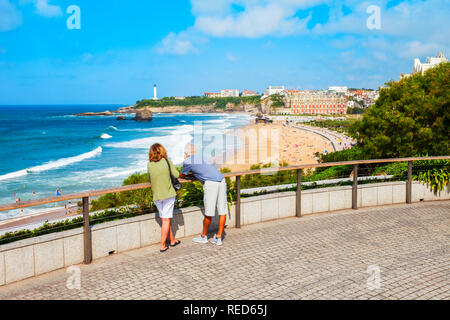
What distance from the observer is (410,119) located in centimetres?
1545

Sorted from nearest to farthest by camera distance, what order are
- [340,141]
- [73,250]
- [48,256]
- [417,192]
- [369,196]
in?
[48,256] < [73,250] < [369,196] < [417,192] < [340,141]

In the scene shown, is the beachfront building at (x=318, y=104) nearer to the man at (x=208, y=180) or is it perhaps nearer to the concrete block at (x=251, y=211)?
the concrete block at (x=251, y=211)

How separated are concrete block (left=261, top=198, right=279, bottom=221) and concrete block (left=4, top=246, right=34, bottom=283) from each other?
4.17 m

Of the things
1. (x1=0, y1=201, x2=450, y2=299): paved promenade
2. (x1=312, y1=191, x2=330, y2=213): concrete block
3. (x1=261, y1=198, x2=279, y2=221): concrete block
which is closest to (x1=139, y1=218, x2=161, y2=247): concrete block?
(x1=0, y1=201, x2=450, y2=299): paved promenade

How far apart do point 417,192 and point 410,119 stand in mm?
7225

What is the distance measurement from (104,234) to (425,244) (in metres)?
5.11

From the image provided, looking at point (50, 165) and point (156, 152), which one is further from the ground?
point (156, 152)

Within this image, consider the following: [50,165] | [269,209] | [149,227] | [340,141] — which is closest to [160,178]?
[149,227]

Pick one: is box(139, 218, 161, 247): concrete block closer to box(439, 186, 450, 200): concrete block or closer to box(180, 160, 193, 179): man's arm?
box(180, 160, 193, 179): man's arm

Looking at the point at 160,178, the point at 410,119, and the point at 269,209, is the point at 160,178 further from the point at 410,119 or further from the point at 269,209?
the point at 410,119

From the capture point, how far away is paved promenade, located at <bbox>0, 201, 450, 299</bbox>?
4.60 m
